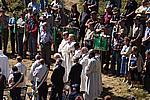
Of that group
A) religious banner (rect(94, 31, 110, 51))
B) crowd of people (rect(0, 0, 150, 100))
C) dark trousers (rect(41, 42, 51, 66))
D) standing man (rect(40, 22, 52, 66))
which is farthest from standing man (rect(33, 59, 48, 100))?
dark trousers (rect(41, 42, 51, 66))

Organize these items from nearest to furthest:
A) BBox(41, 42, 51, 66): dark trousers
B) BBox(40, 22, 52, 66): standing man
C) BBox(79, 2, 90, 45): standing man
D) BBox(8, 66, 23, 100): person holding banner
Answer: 1. BBox(8, 66, 23, 100): person holding banner
2. BBox(40, 22, 52, 66): standing man
3. BBox(41, 42, 51, 66): dark trousers
4. BBox(79, 2, 90, 45): standing man

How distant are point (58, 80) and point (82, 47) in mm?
3304

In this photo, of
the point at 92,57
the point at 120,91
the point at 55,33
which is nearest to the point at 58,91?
the point at 92,57

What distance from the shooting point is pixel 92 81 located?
2005 centimetres

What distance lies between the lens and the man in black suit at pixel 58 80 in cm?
1861

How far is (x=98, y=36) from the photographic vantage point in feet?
71.8

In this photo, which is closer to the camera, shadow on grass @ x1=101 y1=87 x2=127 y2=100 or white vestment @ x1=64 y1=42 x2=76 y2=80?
white vestment @ x1=64 y1=42 x2=76 y2=80

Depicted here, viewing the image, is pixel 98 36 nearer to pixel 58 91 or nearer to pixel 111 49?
pixel 111 49

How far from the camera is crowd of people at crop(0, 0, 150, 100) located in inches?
750

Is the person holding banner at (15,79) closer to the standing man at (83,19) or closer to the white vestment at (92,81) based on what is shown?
the white vestment at (92,81)

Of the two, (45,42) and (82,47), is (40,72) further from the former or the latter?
(45,42)

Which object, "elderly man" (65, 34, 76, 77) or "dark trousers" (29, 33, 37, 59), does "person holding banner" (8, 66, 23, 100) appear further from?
"dark trousers" (29, 33, 37, 59)

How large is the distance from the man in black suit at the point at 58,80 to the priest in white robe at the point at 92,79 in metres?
1.24

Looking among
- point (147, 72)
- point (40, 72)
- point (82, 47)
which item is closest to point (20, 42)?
point (82, 47)
